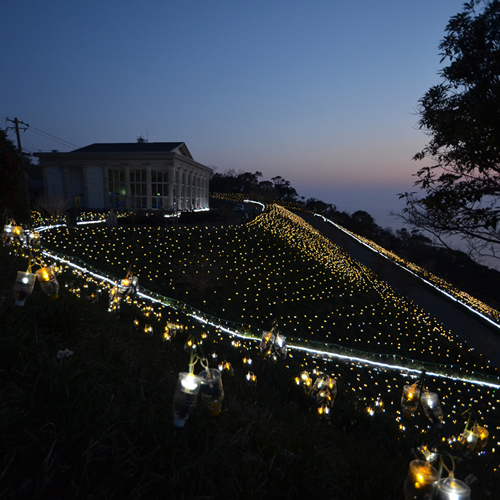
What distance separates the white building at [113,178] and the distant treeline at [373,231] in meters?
25.3

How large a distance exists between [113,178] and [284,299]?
86.5 ft

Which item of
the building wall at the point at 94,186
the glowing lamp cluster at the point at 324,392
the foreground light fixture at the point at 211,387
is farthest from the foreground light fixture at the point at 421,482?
the building wall at the point at 94,186

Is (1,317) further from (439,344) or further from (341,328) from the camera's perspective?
(439,344)

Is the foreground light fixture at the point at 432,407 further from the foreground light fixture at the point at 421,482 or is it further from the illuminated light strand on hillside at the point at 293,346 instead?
the illuminated light strand on hillside at the point at 293,346

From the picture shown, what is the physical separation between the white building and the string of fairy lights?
14.8 meters

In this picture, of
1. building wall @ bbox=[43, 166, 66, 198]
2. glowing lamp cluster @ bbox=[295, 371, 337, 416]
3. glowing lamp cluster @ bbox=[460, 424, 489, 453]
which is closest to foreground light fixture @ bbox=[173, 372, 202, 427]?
glowing lamp cluster @ bbox=[295, 371, 337, 416]

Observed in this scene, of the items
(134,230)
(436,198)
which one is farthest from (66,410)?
(134,230)

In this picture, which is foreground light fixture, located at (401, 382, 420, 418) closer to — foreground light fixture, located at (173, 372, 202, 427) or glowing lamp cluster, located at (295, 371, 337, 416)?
glowing lamp cluster, located at (295, 371, 337, 416)

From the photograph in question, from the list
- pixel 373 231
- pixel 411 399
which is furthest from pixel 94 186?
pixel 373 231

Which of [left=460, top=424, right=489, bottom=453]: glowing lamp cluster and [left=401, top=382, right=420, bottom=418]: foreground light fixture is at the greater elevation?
[left=401, top=382, right=420, bottom=418]: foreground light fixture

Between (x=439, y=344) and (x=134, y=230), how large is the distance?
19.1 metres

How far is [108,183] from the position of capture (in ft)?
110

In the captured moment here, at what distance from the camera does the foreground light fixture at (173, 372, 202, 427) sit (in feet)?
5.49

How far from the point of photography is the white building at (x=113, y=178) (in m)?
33.2
